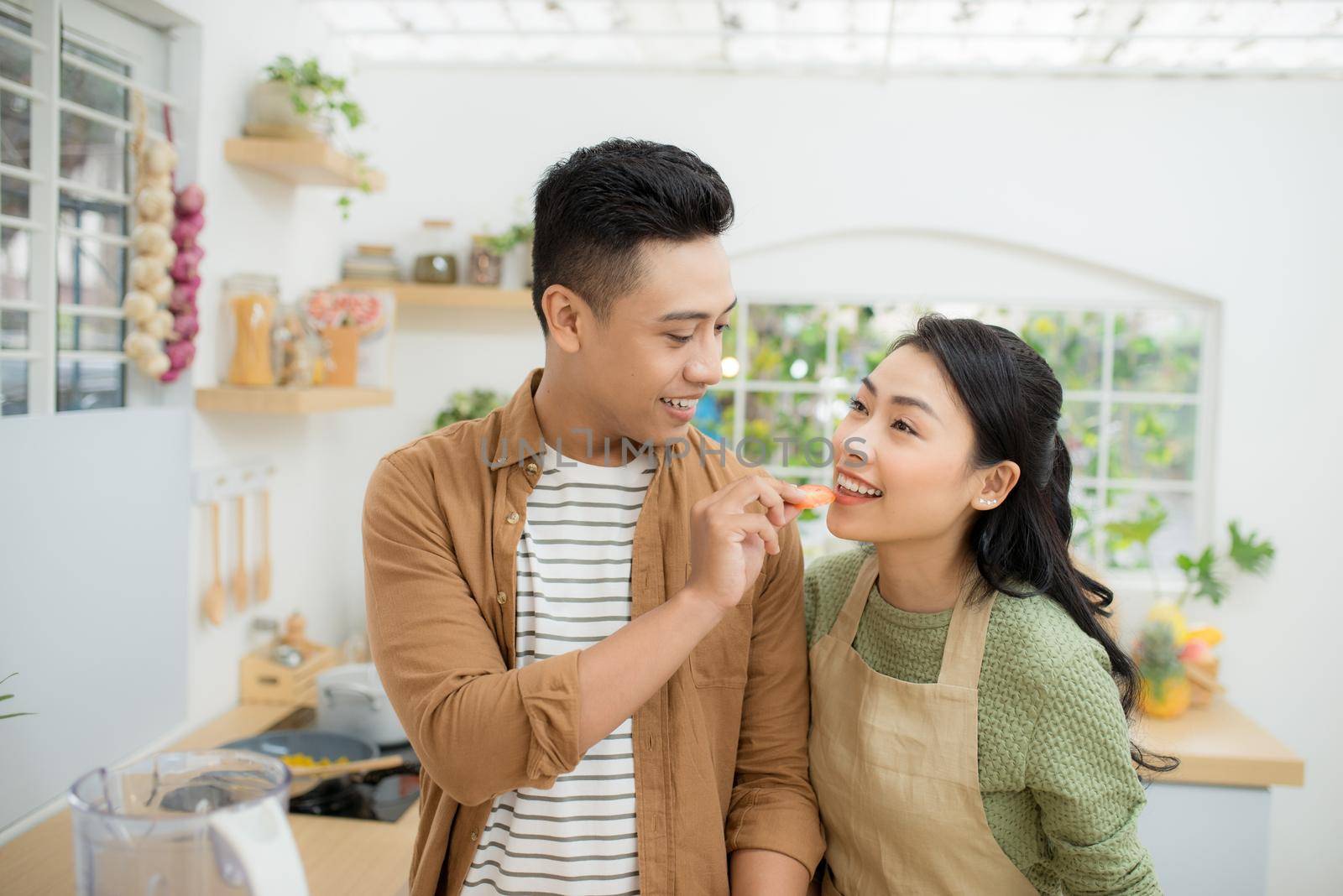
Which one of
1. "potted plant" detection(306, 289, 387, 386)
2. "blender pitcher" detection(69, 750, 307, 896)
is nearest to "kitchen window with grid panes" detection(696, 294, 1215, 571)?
"potted plant" detection(306, 289, 387, 386)

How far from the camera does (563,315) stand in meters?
1.35

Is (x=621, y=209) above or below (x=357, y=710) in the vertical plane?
above

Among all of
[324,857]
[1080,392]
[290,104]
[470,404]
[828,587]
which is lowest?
[324,857]

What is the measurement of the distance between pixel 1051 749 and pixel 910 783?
187mm

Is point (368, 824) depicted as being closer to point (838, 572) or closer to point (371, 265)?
point (838, 572)

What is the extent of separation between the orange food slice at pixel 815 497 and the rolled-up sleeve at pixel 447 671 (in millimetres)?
366

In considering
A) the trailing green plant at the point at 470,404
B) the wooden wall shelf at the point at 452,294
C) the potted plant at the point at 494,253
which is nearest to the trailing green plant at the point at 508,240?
the potted plant at the point at 494,253

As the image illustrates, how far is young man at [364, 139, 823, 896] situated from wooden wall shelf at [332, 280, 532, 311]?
76.1 inches

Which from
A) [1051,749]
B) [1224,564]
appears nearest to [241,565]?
[1051,749]

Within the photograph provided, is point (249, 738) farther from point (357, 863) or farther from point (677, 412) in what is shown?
point (677, 412)

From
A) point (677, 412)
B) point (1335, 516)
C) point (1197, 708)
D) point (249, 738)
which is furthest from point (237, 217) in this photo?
point (1335, 516)

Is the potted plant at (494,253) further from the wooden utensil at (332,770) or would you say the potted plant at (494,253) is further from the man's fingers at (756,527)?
the man's fingers at (756,527)

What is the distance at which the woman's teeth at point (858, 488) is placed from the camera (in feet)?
4.50

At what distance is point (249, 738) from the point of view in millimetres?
2324
